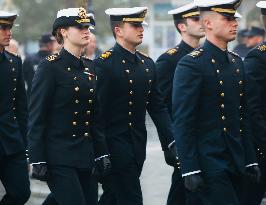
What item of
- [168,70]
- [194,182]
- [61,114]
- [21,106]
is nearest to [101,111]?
[61,114]

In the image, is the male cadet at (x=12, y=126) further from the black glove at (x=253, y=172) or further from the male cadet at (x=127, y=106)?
the black glove at (x=253, y=172)

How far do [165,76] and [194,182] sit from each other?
9.17 feet

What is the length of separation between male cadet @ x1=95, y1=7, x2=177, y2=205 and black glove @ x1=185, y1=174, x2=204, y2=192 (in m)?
1.43

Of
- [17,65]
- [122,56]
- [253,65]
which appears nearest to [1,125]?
[17,65]

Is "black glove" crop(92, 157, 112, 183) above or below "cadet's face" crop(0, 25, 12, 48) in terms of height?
below

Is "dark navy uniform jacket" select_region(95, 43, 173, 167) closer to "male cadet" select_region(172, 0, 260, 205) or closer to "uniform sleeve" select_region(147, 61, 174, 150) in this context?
"uniform sleeve" select_region(147, 61, 174, 150)

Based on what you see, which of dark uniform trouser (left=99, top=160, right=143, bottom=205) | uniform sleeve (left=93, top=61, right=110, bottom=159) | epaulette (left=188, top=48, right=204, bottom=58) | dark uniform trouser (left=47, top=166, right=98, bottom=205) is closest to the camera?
epaulette (left=188, top=48, right=204, bottom=58)

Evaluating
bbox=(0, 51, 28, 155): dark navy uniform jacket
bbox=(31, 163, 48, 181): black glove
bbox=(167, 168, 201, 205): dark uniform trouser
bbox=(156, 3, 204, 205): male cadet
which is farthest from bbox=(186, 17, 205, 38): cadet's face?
bbox=(31, 163, 48, 181): black glove

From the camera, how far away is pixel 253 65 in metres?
8.36

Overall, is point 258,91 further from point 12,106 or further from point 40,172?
point 12,106

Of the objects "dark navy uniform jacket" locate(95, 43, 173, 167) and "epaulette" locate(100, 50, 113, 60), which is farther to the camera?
"epaulette" locate(100, 50, 113, 60)

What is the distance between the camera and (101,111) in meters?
8.48

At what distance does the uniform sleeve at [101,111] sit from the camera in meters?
8.05

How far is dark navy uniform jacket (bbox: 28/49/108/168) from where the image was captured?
25.3 ft
